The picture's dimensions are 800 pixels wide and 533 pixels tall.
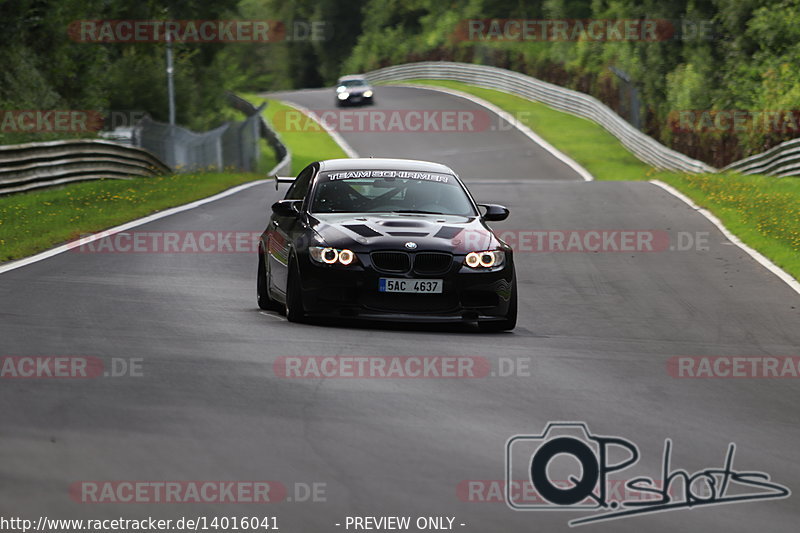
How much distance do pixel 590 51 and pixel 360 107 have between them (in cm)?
1249

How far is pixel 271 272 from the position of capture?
12.6 metres

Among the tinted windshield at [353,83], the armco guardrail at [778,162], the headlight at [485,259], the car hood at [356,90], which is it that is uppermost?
the headlight at [485,259]

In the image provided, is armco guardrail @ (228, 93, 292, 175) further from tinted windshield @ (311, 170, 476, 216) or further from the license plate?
the license plate

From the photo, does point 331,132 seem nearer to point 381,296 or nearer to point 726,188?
point 726,188

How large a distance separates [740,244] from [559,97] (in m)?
46.7

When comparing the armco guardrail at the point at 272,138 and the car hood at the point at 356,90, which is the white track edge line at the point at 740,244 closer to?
the armco guardrail at the point at 272,138

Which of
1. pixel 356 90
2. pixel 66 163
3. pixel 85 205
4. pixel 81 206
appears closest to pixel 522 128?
pixel 356 90

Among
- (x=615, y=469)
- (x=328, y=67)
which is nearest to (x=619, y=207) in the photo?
(x=615, y=469)

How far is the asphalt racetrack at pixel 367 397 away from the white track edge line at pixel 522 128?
3051 cm

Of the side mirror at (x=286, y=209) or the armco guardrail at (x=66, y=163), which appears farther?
the armco guardrail at (x=66, y=163)

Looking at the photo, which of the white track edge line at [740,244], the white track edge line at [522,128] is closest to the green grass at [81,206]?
the white track edge line at [740,244]

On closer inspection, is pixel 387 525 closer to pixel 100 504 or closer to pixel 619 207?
pixel 100 504

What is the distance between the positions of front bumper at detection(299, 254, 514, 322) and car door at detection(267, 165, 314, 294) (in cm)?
60

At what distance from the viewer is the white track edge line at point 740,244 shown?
16.3 m
